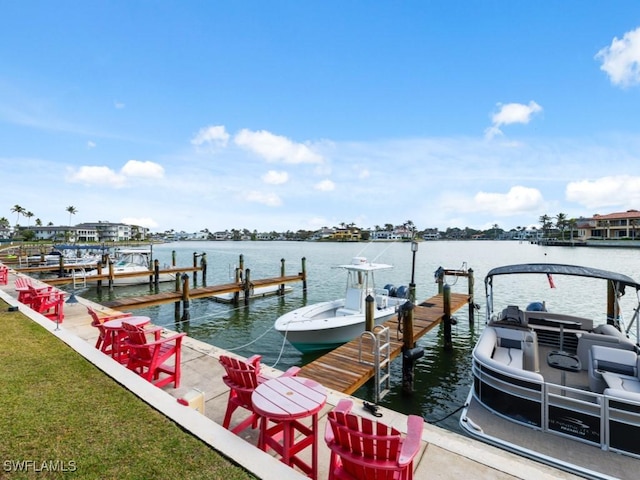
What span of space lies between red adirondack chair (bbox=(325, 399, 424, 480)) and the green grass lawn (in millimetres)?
915

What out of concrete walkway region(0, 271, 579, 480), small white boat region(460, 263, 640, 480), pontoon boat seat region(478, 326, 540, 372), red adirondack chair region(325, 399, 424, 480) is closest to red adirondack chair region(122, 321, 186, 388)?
concrete walkway region(0, 271, 579, 480)

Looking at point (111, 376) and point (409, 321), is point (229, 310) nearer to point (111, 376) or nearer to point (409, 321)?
point (409, 321)

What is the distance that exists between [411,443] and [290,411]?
115 cm

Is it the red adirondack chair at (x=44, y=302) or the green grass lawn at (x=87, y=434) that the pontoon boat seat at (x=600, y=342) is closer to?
the green grass lawn at (x=87, y=434)

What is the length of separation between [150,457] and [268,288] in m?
19.7

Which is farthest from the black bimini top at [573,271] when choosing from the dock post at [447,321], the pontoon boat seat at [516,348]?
the dock post at [447,321]

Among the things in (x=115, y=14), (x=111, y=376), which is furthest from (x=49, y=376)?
(x=115, y=14)

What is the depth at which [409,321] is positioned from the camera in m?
8.73

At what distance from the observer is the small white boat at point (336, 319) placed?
10.7 meters

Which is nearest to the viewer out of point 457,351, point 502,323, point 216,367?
point 216,367

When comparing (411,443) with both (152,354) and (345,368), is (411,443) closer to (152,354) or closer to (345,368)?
(345,368)

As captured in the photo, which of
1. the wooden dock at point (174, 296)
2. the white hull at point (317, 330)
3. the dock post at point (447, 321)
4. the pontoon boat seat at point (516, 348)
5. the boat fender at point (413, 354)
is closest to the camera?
the pontoon boat seat at point (516, 348)

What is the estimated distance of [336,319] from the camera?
1127 centimetres

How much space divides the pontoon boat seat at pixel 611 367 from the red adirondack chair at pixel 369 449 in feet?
16.9
